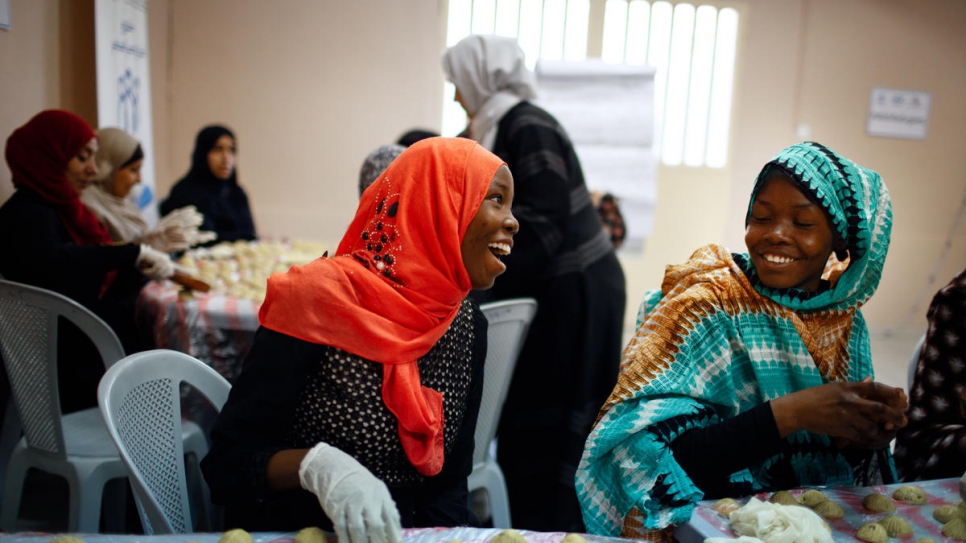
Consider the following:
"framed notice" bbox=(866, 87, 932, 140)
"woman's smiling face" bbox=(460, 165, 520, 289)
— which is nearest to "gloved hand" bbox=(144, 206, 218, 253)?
"woman's smiling face" bbox=(460, 165, 520, 289)

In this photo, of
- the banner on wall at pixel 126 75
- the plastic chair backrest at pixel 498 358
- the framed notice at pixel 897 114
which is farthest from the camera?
the framed notice at pixel 897 114

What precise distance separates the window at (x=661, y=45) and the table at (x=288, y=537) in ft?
14.4

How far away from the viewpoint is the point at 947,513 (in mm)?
1127

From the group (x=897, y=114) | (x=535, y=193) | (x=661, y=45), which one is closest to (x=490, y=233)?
(x=535, y=193)

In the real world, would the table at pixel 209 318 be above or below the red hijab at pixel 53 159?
below

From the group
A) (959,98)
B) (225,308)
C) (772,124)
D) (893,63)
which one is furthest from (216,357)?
(959,98)

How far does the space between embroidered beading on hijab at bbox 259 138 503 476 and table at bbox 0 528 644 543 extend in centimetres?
20

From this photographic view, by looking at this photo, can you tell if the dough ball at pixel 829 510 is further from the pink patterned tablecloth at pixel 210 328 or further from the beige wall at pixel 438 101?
the beige wall at pixel 438 101

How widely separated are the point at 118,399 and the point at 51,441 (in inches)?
33.3

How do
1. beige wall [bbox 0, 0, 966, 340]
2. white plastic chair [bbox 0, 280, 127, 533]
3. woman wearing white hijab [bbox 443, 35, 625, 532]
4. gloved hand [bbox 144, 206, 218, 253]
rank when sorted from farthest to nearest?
1. beige wall [bbox 0, 0, 966, 340]
2. gloved hand [bbox 144, 206, 218, 253]
3. woman wearing white hijab [bbox 443, 35, 625, 532]
4. white plastic chair [bbox 0, 280, 127, 533]

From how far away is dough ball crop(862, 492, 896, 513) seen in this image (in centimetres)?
115

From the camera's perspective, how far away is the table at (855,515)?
1068 millimetres

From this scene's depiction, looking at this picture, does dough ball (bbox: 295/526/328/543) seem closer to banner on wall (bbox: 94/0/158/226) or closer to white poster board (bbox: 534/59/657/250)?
banner on wall (bbox: 94/0/158/226)

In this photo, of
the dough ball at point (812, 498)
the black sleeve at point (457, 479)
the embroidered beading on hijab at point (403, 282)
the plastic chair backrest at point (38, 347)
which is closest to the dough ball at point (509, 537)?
the embroidered beading on hijab at point (403, 282)
